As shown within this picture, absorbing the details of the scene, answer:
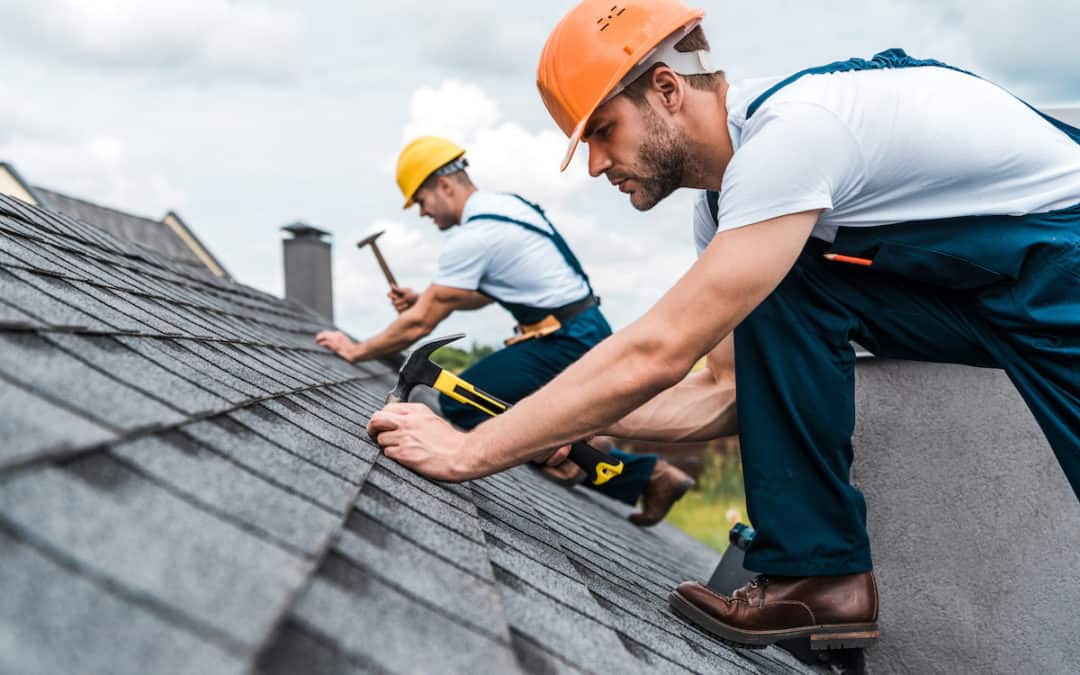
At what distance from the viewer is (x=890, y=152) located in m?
1.97

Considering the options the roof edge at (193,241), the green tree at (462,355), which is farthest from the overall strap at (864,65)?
the roof edge at (193,241)

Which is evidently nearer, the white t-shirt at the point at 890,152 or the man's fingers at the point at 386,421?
the white t-shirt at the point at 890,152

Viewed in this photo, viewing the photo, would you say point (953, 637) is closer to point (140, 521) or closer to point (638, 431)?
point (638, 431)

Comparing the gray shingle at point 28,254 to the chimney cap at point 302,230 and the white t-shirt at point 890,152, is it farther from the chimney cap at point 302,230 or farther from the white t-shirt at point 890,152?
the chimney cap at point 302,230

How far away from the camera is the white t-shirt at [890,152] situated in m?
1.76

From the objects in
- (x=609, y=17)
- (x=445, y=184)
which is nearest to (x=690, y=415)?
(x=609, y=17)

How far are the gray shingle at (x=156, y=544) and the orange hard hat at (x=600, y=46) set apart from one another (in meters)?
1.50

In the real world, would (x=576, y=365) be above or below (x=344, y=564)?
above

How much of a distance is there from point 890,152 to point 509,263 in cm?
294

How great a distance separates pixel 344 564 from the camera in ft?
3.50

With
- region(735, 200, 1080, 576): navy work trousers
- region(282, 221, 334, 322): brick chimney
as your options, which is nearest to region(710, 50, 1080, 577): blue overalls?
region(735, 200, 1080, 576): navy work trousers

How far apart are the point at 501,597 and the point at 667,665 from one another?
1.32ft

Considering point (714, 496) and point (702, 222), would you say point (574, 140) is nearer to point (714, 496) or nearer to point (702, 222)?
point (702, 222)

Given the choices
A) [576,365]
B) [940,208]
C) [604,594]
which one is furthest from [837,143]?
[604,594]
